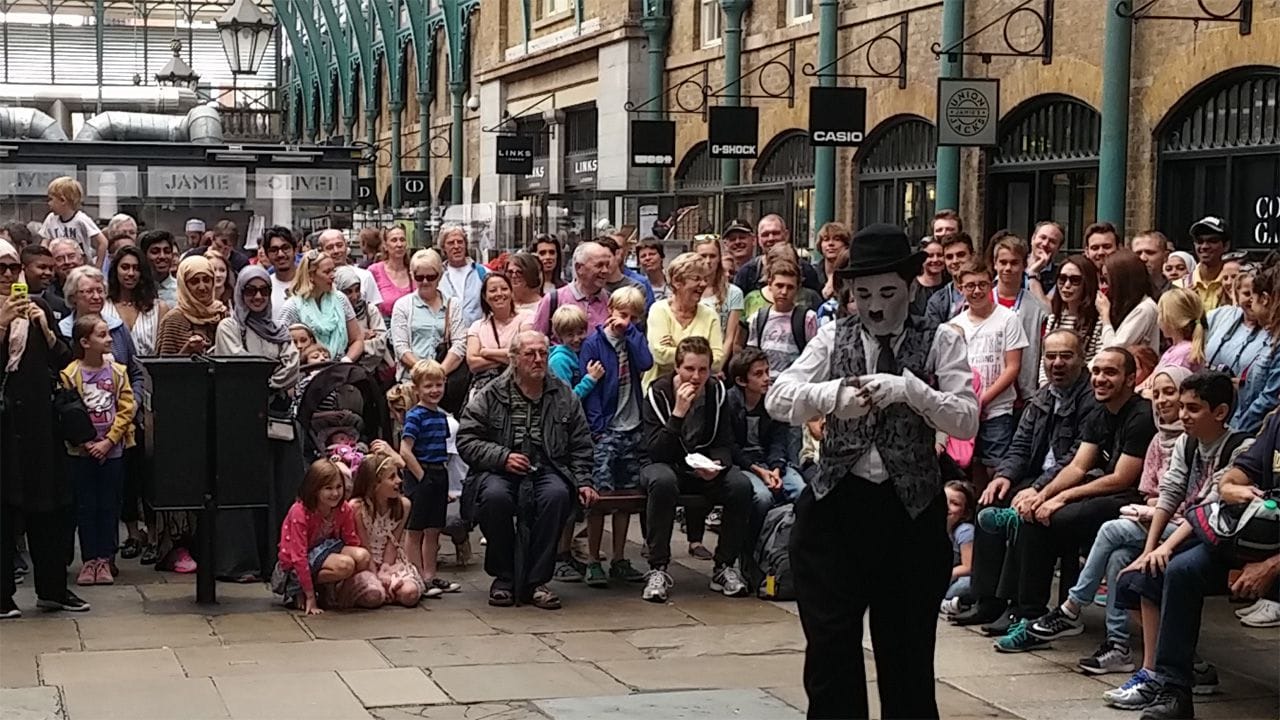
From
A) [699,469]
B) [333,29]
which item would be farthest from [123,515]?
[333,29]

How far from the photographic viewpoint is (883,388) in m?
5.51

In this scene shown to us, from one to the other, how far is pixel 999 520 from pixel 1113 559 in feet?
2.51

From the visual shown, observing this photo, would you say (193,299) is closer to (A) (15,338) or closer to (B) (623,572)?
(A) (15,338)

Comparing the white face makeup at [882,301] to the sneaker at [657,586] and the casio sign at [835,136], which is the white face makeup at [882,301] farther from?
the casio sign at [835,136]

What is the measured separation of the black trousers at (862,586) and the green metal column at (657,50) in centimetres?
2276

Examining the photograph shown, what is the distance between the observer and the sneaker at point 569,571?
34.0 ft

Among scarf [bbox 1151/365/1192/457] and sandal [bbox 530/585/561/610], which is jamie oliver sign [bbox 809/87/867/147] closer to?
sandal [bbox 530/585/561/610]

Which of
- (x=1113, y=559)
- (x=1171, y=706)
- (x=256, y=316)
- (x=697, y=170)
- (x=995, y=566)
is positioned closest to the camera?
(x=1171, y=706)

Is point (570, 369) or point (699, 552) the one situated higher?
point (570, 369)

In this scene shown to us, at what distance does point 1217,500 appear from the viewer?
7.28m

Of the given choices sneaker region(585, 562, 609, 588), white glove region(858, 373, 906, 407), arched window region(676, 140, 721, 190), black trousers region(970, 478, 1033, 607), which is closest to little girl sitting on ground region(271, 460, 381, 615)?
sneaker region(585, 562, 609, 588)

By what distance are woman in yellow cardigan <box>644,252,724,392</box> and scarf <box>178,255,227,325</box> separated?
249 cm

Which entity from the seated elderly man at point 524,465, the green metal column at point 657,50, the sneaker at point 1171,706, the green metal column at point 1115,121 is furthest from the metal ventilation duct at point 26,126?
the sneaker at point 1171,706

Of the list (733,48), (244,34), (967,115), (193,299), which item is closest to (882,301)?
(193,299)
